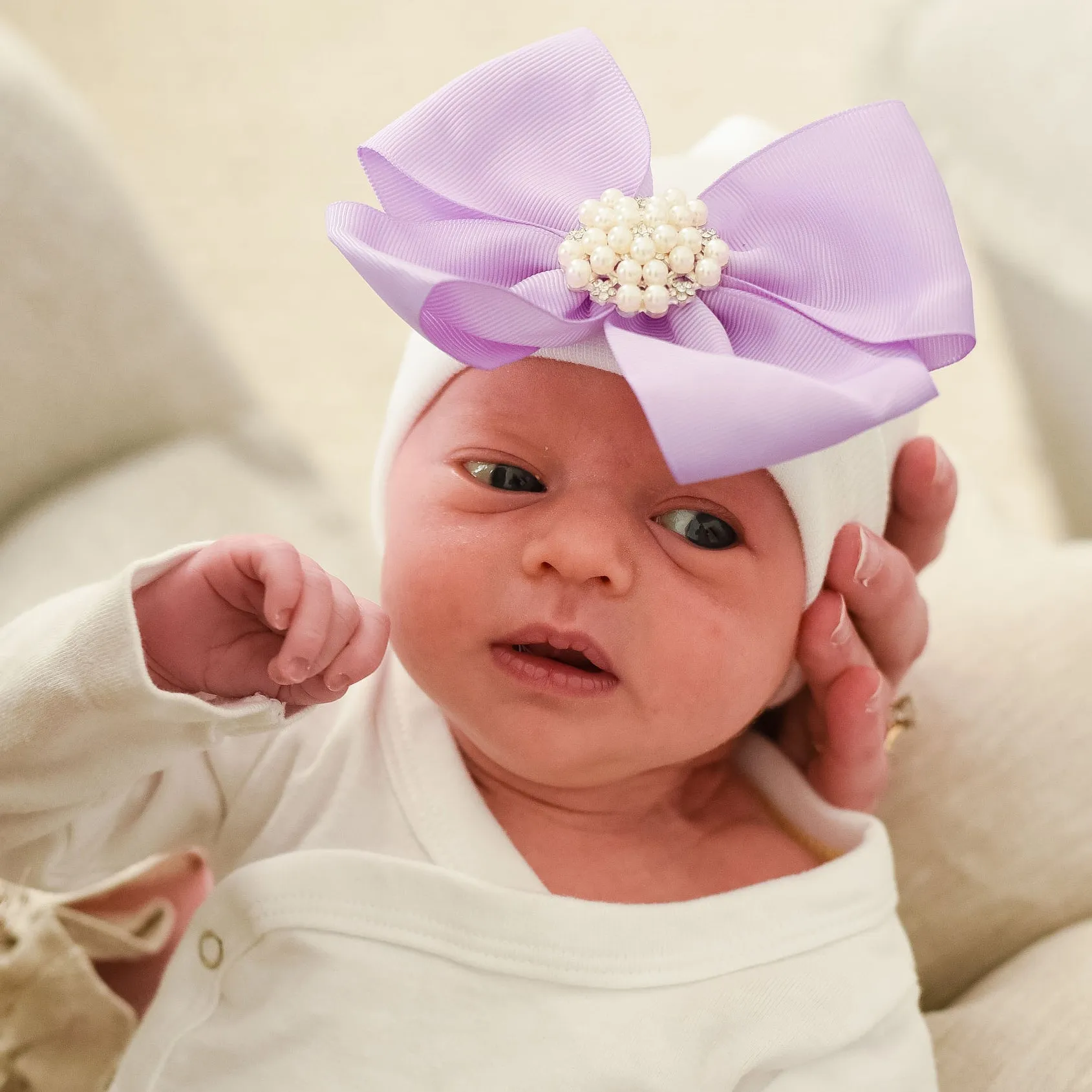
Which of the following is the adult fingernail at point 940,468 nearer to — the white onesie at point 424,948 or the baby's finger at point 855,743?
the baby's finger at point 855,743

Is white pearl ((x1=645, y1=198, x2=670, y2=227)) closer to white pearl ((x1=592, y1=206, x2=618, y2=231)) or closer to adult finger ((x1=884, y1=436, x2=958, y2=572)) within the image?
white pearl ((x1=592, y1=206, x2=618, y2=231))

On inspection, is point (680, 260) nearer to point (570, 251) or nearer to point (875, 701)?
point (570, 251)

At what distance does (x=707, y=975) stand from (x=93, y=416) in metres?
0.69

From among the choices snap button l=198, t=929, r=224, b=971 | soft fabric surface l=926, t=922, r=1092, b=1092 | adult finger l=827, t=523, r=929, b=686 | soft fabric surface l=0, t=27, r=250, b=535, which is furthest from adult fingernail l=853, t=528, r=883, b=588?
soft fabric surface l=0, t=27, r=250, b=535

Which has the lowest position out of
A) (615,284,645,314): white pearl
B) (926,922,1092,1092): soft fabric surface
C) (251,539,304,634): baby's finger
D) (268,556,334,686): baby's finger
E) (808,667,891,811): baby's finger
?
(926,922,1092,1092): soft fabric surface

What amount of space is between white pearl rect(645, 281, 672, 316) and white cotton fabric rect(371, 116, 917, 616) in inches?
1.8

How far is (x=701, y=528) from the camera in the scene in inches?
32.2

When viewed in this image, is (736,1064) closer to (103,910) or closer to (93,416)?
(103,910)

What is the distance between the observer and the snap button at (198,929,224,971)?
844 millimetres

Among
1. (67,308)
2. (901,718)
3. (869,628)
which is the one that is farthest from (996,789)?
Result: (67,308)

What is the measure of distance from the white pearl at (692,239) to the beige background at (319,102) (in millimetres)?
1112

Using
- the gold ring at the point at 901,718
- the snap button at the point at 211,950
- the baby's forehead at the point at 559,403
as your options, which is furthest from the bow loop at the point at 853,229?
the snap button at the point at 211,950

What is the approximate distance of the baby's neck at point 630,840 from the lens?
90cm

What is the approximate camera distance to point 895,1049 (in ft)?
2.82
